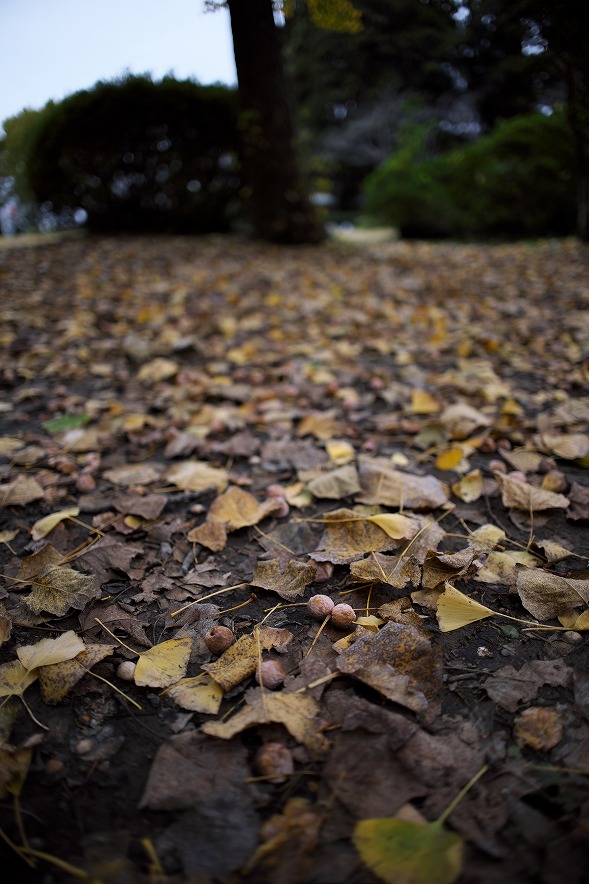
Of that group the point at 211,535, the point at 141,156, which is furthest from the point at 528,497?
the point at 141,156

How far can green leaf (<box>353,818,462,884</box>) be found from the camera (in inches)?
25.5

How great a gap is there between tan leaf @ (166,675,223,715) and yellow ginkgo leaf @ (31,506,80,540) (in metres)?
0.68

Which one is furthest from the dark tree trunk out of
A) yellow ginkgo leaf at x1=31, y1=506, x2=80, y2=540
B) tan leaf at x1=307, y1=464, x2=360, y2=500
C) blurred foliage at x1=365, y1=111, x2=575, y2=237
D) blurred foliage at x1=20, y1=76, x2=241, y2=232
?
yellow ginkgo leaf at x1=31, y1=506, x2=80, y2=540

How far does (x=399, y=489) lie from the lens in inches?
57.1

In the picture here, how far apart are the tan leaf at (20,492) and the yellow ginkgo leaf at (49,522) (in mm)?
108

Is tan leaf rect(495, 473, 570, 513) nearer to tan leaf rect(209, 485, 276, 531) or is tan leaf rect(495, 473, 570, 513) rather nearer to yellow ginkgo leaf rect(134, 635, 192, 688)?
tan leaf rect(209, 485, 276, 531)

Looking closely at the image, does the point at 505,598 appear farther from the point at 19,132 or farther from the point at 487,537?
the point at 19,132

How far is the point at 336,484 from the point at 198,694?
758mm

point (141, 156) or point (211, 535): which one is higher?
point (141, 156)

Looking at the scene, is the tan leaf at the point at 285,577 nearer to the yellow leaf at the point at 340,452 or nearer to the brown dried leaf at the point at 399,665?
the brown dried leaf at the point at 399,665

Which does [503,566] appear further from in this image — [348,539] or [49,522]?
[49,522]

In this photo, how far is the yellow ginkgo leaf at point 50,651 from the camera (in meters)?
0.95

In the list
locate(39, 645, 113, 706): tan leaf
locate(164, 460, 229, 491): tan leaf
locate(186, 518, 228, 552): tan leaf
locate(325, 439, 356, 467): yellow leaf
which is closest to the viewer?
locate(39, 645, 113, 706): tan leaf

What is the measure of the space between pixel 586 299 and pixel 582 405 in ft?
5.87
